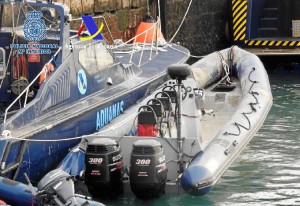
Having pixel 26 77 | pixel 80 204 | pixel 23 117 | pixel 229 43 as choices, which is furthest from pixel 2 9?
pixel 229 43

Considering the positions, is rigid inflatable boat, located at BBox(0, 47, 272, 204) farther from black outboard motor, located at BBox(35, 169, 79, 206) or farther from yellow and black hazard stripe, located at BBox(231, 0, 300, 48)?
yellow and black hazard stripe, located at BBox(231, 0, 300, 48)

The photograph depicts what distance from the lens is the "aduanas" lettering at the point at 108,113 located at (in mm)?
10195

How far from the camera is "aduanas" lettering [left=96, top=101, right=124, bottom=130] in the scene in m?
10.2

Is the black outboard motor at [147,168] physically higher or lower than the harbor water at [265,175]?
higher

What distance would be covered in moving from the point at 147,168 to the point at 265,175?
2.12 m

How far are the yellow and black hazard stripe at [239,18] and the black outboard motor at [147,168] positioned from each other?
1088 centimetres

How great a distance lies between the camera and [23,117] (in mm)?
8852

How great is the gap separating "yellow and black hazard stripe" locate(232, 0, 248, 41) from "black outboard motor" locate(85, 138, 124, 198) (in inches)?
428

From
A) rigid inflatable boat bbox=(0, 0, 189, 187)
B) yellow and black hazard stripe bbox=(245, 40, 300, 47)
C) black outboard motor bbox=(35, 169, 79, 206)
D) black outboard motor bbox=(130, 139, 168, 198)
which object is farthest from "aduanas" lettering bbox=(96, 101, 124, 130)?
yellow and black hazard stripe bbox=(245, 40, 300, 47)

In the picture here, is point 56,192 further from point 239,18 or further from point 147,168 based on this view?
point 239,18

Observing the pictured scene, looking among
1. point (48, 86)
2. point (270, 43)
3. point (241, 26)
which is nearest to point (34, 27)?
point (48, 86)

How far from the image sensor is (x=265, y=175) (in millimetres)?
10375


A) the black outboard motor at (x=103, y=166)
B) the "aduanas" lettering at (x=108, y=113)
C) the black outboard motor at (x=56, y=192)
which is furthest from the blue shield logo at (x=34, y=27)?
the black outboard motor at (x=56, y=192)

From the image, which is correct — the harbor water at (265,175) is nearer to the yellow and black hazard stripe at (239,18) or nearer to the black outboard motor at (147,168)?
the black outboard motor at (147,168)
